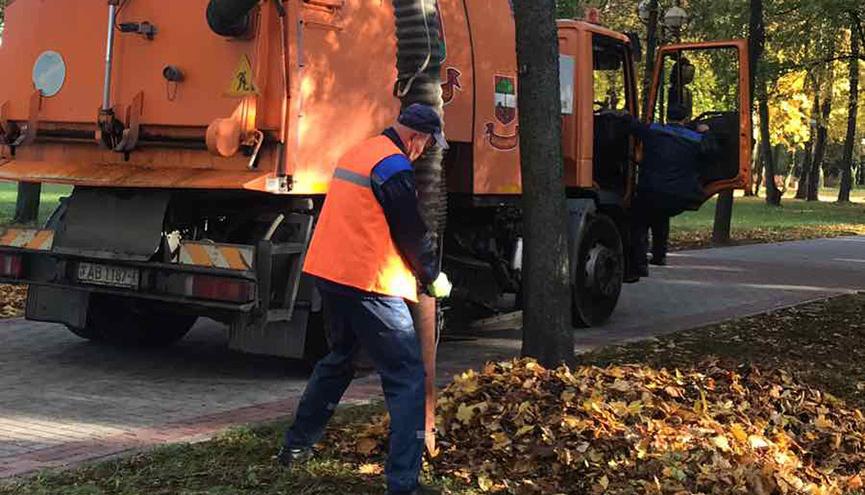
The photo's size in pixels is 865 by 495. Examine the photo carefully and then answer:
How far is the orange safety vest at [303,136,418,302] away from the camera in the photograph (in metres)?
4.53

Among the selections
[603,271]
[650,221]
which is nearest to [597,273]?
[603,271]

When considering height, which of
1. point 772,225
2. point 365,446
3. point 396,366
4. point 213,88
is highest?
point 772,225

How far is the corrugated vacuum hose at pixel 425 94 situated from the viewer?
526 centimetres

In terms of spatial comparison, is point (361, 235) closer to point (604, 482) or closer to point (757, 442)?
point (604, 482)

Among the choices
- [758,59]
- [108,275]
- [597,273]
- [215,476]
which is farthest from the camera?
[758,59]

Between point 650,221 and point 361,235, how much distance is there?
285 inches

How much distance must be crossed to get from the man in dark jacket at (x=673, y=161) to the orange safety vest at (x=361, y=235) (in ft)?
21.1

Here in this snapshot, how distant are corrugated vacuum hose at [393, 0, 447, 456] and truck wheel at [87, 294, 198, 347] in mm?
3695

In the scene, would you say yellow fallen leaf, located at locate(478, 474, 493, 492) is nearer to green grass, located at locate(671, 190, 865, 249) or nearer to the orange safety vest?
the orange safety vest

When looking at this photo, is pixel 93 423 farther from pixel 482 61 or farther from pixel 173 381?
pixel 482 61

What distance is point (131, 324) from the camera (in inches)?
345

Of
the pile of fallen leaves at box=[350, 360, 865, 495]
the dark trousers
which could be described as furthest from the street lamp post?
the pile of fallen leaves at box=[350, 360, 865, 495]

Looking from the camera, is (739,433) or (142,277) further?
(142,277)

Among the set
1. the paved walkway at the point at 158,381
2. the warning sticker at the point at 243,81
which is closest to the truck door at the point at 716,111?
the paved walkway at the point at 158,381
